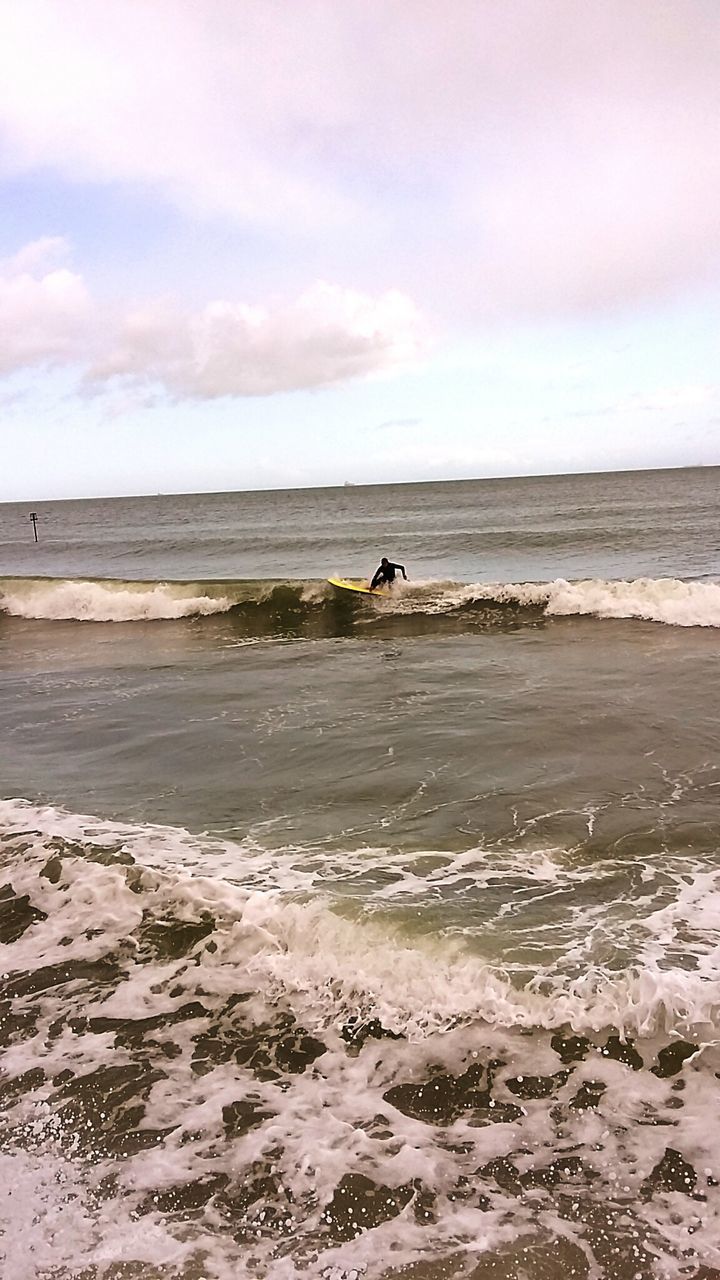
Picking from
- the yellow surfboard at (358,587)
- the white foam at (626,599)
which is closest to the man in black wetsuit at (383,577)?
the yellow surfboard at (358,587)

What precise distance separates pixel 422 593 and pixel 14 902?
15.4m

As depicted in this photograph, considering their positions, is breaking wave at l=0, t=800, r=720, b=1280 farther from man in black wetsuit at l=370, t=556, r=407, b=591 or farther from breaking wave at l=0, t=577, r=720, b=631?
man in black wetsuit at l=370, t=556, r=407, b=591

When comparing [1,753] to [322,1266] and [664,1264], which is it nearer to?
[322,1266]

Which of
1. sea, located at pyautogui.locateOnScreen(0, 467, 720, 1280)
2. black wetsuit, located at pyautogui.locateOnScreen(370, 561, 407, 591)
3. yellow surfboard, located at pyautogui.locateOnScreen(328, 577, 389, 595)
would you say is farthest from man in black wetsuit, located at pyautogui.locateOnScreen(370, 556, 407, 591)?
sea, located at pyautogui.locateOnScreen(0, 467, 720, 1280)

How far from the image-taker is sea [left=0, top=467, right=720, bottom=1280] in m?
2.97

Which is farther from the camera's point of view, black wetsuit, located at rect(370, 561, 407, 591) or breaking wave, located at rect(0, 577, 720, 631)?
black wetsuit, located at rect(370, 561, 407, 591)

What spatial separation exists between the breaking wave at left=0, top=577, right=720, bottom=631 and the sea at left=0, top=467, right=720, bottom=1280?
4.98 m

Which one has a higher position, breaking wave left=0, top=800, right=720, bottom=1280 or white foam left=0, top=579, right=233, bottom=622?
white foam left=0, top=579, right=233, bottom=622

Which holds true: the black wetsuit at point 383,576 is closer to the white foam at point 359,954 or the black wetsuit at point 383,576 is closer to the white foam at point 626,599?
the white foam at point 626,599

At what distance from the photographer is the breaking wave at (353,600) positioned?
643 inches

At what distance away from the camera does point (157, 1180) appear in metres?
3.23

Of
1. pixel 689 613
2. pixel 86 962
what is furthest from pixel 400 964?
pixel 689 613

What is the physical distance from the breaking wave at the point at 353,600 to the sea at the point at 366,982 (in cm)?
498

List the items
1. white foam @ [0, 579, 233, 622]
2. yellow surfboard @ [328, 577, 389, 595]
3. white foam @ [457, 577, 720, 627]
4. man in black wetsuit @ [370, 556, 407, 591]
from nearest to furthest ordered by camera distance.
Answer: white foam @ [457, 577, 720, 627] → man in black wetsuit @ [370, 556, 407, 591] → yellow surfboard @ [328, 577, 389, 595] → white foam @ [0, 579, 233, 622]
